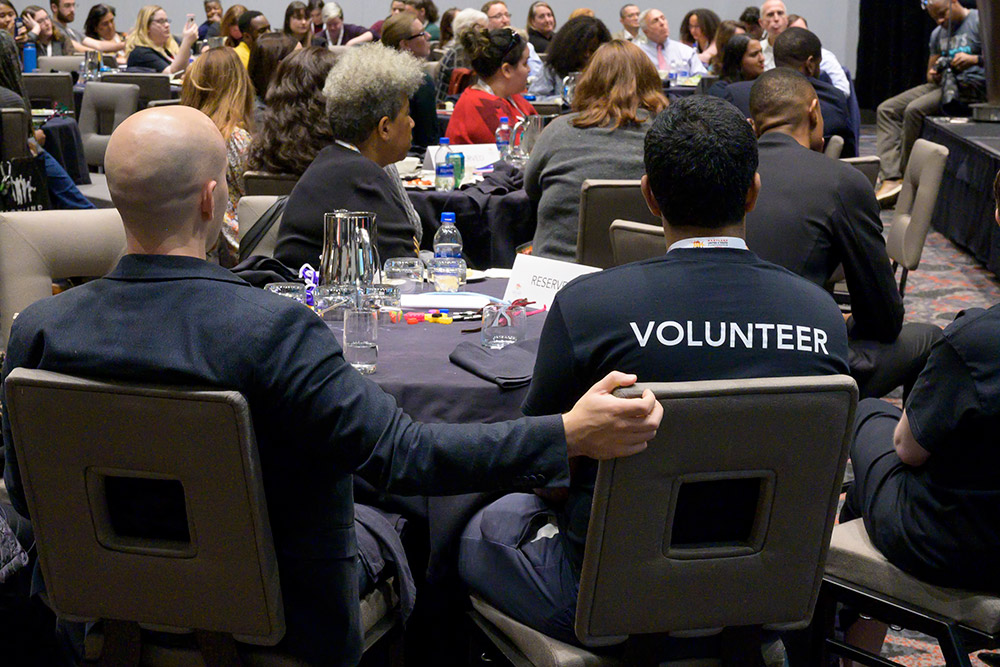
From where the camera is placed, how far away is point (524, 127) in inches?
208

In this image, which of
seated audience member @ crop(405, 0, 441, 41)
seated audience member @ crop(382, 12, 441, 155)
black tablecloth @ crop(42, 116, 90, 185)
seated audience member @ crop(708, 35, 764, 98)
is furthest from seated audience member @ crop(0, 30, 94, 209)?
seated audience member @ crop(405, 0, 441, 41)

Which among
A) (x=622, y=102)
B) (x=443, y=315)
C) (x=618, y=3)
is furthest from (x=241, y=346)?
(x=618, y=3)

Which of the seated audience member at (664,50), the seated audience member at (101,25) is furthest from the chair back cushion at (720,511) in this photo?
the seated audience member at (101,25)

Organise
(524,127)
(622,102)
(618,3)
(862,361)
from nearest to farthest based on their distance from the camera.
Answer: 1. (862,361)
2. (622,102)
3. (524,127)
4. (618,3)

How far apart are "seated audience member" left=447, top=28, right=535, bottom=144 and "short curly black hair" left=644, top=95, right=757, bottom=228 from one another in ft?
13.1

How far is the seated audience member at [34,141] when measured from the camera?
505 cm

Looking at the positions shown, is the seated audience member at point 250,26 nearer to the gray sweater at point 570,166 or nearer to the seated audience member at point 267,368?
the gray sweater at point 570,166

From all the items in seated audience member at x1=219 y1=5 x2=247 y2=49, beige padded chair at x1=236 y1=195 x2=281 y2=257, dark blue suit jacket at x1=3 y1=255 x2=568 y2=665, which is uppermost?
dark blue suit jacket at x1=3 y1=255 x2=568 y2=665

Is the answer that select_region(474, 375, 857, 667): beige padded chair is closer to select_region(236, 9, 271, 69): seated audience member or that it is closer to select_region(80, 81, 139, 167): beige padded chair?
select_region(80, 81, 139, 167): beige padded chair

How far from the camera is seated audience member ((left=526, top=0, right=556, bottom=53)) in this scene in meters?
10.7

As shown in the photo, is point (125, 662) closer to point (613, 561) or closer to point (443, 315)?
point (613, 561)

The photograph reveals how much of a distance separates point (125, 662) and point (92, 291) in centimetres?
56

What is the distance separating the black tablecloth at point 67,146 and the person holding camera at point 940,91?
551cm

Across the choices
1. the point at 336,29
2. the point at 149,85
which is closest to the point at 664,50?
the point at 336,29
